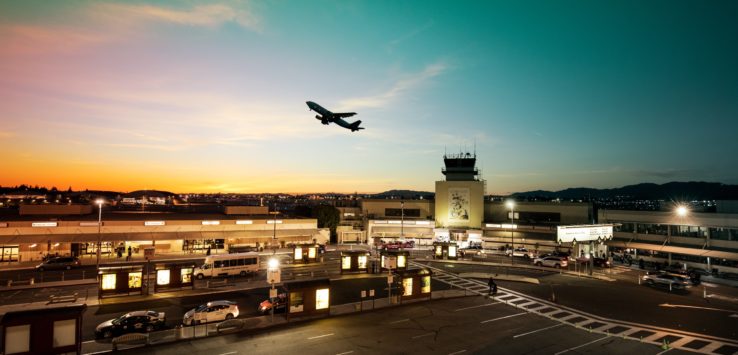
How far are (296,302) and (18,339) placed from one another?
15570 mm

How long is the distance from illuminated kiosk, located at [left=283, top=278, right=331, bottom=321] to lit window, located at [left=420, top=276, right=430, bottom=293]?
930 cm

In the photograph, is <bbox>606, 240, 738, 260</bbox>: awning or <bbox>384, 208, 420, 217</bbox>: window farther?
<bbox>384, 208, 420, 217</bbox>: window

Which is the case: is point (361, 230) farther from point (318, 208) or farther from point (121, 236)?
point (121, 236)

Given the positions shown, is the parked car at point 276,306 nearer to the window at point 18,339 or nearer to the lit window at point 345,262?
the window at point 18,339

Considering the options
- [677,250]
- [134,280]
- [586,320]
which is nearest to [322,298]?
[134,280]

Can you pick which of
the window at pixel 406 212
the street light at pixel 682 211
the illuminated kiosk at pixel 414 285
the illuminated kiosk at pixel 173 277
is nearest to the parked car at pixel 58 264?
the illuminated kiosk at pixel 173 277

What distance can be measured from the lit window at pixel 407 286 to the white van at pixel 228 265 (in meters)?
20.9

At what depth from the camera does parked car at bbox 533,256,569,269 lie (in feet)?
177

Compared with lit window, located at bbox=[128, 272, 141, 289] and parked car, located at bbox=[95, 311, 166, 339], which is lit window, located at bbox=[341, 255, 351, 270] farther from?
parked car, located at bbox=[95, 311, 166, 339]

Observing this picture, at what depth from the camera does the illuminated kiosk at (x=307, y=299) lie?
28.2 metres

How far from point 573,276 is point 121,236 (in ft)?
207

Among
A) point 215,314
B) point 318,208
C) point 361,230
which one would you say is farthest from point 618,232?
point 215,314

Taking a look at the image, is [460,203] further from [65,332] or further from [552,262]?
[65,332]

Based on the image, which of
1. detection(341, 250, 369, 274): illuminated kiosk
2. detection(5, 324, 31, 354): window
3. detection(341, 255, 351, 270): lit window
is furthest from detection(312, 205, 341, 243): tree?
detection(5, 324, 31, 354): window
